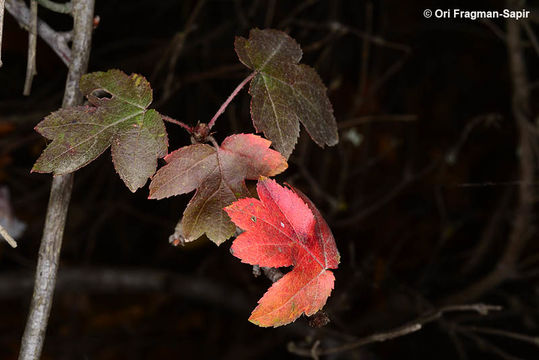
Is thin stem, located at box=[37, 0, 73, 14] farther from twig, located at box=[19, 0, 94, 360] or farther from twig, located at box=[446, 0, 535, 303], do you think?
twig, located at box=[446, 0, 535, 303]

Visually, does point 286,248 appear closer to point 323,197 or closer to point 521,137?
point 323,197

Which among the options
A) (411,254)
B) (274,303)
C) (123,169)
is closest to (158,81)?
(123,169)

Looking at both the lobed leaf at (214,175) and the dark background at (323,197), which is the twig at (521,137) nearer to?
the dark background at (323,197)

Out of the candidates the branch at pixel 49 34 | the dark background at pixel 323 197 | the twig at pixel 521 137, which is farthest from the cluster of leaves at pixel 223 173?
the twig at pixel 521 137

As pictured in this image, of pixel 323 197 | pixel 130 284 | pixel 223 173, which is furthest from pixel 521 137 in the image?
pixel 130 284

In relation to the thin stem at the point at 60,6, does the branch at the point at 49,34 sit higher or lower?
lower

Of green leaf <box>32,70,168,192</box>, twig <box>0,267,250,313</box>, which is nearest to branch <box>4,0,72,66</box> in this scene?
green leaf <box>32,70,168,192</box>

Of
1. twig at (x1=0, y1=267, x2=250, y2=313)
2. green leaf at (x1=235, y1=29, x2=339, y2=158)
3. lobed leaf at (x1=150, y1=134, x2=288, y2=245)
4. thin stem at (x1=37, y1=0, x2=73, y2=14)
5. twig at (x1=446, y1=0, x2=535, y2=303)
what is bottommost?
twig at (x1=0, y1=267, x2=250, y2=313)

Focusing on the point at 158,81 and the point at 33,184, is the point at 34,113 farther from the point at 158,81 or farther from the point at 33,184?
the point at 33,184
